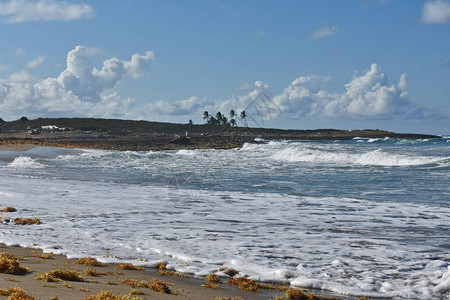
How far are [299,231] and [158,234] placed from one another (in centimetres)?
360

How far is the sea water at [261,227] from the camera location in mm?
8766

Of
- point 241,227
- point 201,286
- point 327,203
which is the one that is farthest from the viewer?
point 327,203

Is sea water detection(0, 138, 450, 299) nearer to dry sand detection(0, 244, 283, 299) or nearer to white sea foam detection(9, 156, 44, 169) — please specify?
dry sand detection(0, 244, 283, 299)

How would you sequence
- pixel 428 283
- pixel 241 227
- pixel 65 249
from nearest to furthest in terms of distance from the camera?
pixel 428 283 < pixel 65 249 < pixel 241 227

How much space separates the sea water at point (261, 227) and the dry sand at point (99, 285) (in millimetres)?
742

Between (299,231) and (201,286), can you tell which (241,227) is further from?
(201,286)

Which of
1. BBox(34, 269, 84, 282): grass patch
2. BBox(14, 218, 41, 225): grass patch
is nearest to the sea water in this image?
BBox(14, 218, 41, 225): grass patch

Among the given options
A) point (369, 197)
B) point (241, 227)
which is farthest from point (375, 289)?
point (369, 197)

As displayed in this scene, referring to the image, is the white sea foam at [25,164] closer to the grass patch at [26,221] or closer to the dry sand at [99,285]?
the grass patch at [26,221]

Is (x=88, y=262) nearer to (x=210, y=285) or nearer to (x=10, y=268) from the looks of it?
(x=10, y=268)

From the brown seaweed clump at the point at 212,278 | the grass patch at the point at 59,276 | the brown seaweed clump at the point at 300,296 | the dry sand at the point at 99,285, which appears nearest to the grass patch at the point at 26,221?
the dry sand at the point at 99,285

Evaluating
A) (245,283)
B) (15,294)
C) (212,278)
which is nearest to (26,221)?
(212,278)

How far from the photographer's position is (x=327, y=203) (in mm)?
17484

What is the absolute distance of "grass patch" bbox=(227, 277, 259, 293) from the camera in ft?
24.6
